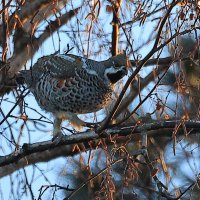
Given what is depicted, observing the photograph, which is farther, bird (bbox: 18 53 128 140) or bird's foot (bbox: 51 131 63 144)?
bird (bbox: 18 53 128 140)

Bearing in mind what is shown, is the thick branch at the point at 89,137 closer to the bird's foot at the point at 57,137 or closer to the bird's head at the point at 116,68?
the bird's foot at the point at 57,137

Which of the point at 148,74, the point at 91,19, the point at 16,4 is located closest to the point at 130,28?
the point at 91,19

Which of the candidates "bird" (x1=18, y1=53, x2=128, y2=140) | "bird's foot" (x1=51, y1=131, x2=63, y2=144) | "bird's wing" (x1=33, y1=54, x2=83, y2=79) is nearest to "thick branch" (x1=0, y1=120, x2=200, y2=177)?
"bird's foot" (x1=51, y1=131, x2=63, y2=144)

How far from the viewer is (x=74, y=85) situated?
432 cm

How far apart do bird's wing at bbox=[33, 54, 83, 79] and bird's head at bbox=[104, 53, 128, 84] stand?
0.22m

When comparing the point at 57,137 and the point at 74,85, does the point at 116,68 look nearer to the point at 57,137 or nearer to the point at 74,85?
the point at 74,85

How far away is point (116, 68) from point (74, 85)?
0.37 m

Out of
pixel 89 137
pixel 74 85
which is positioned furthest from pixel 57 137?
pixel 74 85

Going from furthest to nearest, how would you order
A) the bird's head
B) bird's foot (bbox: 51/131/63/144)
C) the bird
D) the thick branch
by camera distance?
1. the bird
2. the bird's head
3. bird's foot (bbox: 51/131/63/144)
4. the thick branch

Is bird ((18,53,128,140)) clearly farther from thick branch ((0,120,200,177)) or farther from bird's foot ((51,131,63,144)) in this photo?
thick branch ((0,120,200,177))

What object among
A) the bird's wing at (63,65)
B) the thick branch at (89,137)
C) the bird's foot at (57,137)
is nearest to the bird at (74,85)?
the bird's wing at (63,65)

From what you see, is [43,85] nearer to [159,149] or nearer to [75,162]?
[75,162]

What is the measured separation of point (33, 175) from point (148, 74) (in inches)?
60.7

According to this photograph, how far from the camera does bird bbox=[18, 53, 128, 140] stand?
4.32 meters
